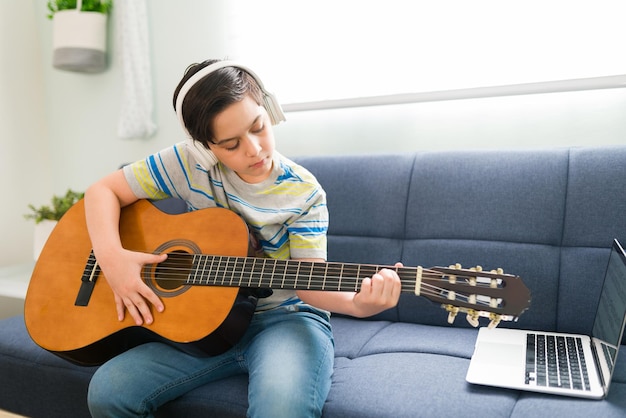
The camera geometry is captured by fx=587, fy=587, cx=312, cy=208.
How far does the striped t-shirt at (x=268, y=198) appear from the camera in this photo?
4.65 ft

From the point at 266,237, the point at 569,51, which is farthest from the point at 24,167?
the point at 569,51

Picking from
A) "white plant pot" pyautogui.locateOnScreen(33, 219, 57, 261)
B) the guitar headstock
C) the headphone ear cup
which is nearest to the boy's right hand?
the headphone ear cup

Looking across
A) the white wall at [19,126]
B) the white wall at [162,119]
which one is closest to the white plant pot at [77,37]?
the white wall at [162,119]

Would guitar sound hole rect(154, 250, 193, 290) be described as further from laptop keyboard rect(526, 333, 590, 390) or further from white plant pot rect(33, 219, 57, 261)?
white plant pot rect(33, 219, 57, 261)

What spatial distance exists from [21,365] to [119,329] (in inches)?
20.8

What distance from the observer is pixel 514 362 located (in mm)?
1303

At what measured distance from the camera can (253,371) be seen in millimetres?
1270

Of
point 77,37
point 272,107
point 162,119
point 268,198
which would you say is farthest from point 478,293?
point 77,37

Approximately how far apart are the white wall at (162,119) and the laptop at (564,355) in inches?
22.3

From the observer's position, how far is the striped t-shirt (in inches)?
55.8

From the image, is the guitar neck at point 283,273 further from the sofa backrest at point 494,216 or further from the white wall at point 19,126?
the white wall at point 19,126

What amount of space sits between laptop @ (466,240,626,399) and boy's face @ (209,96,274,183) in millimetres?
667

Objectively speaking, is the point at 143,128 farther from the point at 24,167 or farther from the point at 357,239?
the point at 357,239

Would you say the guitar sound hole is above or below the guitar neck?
below
